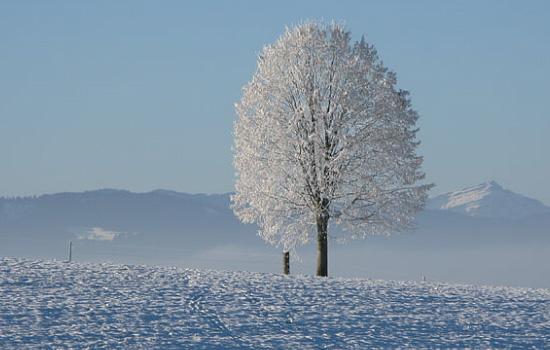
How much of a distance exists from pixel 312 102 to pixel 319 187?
380 centimetres

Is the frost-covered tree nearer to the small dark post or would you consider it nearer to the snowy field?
the small dark post

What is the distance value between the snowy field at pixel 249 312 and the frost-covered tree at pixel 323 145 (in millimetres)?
5511

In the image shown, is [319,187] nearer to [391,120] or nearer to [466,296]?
[391,120]

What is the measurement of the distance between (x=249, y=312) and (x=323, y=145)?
12.7 metres

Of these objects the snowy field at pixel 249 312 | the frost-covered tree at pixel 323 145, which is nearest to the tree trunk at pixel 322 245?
the frost-covered tree at pixel 323 145

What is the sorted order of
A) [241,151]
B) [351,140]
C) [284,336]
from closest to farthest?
1. [284,336]
2. [351,140]
3. [241,151]

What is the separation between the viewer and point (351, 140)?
35.5m

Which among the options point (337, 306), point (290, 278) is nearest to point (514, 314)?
point (337, 306)

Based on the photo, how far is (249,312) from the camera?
2516 centimetres

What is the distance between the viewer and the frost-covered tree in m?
36.2

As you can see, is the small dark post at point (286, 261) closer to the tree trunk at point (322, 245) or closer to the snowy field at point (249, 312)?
the tree trunk at point (322, 245)

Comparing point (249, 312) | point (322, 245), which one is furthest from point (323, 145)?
point (249, 312)

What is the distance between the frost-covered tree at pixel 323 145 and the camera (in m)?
36.2

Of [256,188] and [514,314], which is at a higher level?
[256,188]
